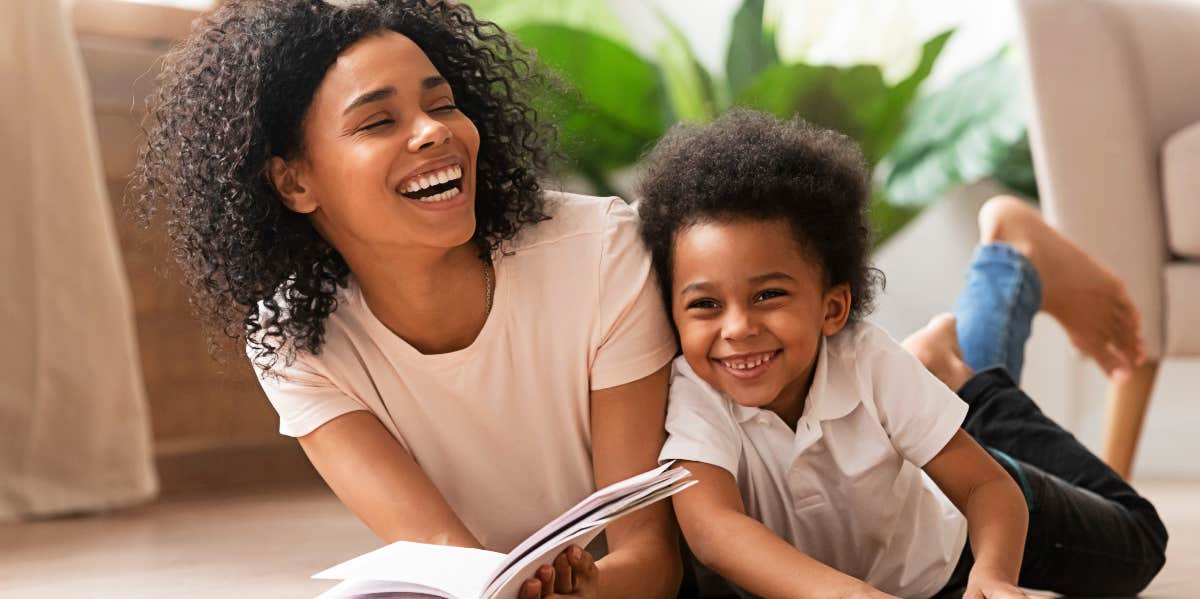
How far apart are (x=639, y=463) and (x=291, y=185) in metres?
0.43

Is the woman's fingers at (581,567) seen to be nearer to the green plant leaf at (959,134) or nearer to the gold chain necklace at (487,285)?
the gold chain necklace at (487,285)

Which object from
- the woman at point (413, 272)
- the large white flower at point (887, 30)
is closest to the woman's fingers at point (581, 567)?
the woman at point (413, 272)

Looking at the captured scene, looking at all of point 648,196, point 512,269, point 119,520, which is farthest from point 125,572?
point 648,196

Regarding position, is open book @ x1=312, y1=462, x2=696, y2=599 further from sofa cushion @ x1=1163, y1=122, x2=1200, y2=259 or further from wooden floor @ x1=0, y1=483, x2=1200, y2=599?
sofa cushion @ x1=1163, y1=122, x2=1200, y2=259

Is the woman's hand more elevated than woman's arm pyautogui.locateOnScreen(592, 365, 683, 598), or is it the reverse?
woman's arm pyautogui.locateOnScreen(592, 365, 683, 598)

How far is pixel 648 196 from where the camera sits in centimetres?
133

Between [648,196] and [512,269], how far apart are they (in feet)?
0.51

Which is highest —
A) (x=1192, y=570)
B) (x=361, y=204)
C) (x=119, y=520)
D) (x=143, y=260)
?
(x=143, y=260)

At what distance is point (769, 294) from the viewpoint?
123 cm

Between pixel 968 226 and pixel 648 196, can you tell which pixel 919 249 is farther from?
pixel 648 196

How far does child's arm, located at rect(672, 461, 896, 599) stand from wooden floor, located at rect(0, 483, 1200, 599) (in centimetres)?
54

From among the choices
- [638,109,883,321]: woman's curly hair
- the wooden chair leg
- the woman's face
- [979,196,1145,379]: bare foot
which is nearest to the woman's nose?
the woman's face

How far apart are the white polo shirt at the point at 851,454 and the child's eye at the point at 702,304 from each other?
0.26 ft

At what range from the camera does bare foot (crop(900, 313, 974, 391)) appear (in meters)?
1.71
